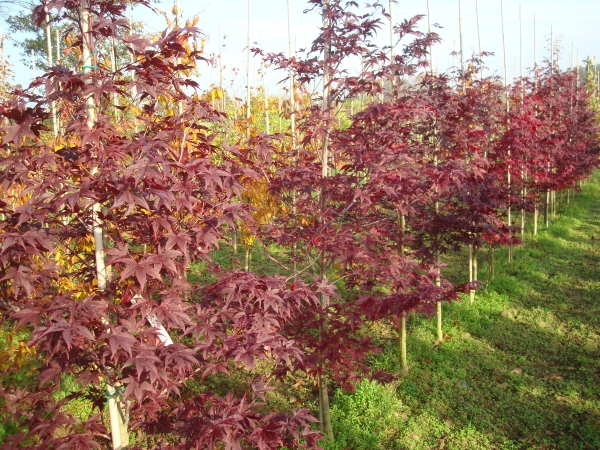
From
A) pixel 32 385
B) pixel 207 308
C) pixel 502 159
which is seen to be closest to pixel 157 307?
pixel 207 308

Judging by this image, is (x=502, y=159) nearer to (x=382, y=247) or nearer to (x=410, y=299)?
(x=382, y=247)

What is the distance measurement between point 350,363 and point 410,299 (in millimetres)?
988

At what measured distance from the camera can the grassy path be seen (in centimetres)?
394

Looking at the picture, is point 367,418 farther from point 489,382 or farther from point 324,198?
point 324,198

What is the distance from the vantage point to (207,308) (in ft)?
7.77

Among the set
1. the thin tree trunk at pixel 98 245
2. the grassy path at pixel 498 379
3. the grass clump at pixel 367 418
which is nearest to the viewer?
the thin tree trunk at pixel 98 245

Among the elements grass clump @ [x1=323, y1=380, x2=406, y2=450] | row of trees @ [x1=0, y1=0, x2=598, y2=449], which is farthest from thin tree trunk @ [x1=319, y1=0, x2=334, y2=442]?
grass clump @ [x1=323, y1=380, x2=406, y2=450]

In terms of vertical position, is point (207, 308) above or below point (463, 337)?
above

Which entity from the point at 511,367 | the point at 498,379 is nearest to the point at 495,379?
the point at 498,379

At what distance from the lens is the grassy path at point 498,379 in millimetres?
3935

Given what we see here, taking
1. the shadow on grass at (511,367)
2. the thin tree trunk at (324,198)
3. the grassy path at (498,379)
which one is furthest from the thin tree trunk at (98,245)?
the shadow on grass at (511,367)

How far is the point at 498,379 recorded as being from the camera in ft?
15.8

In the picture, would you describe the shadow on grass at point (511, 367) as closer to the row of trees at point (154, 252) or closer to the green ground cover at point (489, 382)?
the green ground cover at point (489, 382)

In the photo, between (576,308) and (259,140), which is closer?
(259,140)
